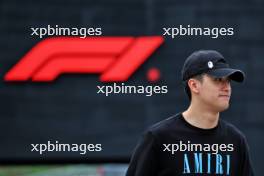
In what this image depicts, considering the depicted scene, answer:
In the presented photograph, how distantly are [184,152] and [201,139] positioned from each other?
0.13 metres

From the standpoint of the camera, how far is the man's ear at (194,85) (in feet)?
12.5

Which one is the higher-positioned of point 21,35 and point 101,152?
point 21,35

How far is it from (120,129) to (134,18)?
1300mm

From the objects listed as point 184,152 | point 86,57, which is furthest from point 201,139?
→ point 86,57

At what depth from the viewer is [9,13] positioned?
7.50 metres

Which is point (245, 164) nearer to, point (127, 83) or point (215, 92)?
point (215, 92)

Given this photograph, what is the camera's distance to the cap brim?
3.71 meters

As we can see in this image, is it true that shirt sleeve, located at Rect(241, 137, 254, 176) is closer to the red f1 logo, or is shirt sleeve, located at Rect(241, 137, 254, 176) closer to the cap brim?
the cap brim

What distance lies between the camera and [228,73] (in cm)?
371

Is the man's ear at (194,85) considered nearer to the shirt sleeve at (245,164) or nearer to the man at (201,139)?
the man at (201,139)

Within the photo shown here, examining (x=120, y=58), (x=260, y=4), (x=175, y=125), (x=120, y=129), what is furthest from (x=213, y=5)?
(x=175, y=125)

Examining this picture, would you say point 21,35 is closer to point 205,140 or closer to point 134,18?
point 134,18

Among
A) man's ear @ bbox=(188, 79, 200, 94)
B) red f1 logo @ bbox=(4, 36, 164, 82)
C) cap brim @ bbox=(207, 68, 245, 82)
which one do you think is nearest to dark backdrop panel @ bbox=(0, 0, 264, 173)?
red f1 logo @ bbox=(4, 36, 164, 82)

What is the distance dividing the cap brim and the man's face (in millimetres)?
38
